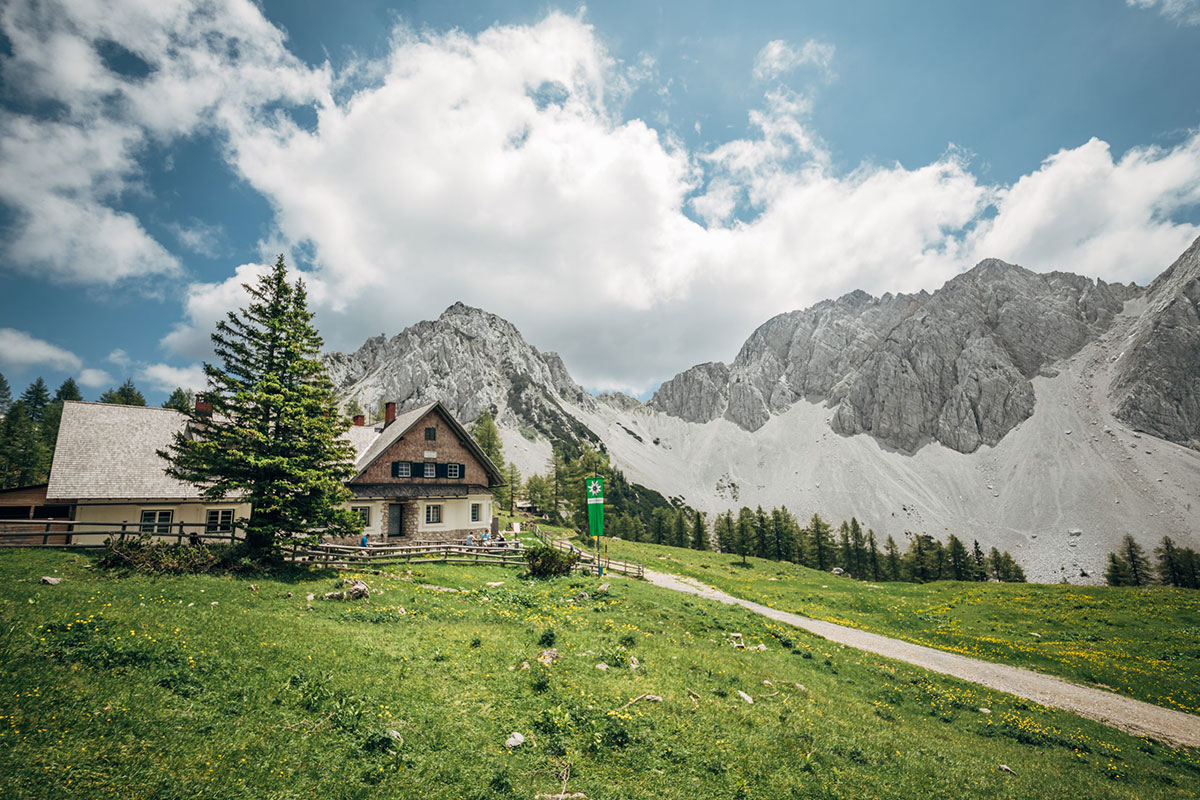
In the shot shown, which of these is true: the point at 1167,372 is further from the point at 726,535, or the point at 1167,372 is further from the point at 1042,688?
the point at 1042,688

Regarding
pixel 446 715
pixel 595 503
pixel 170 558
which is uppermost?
pixel 595 503

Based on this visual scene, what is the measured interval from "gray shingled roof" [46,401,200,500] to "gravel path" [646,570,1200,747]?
42.1m

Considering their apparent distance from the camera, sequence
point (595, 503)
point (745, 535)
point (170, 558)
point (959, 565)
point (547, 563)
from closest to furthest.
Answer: point (170, 558) → point (547, 563) → point (595, 503) → point (745, 535) → point (959, 565)

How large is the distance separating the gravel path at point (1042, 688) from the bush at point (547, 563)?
13.9 meters

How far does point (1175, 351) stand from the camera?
166 m

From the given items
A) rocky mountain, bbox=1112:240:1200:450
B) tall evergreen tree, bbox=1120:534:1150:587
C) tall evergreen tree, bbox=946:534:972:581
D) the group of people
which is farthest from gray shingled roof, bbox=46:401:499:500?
rocky mountain, bbox=1112:240:1200:450

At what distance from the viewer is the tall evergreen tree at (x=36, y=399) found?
326 ft

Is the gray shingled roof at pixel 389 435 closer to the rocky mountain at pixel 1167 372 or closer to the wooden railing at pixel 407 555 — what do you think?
the wooden railing at pixel 407 555

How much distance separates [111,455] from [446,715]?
3583cm

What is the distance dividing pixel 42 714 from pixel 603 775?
9818 millimetres

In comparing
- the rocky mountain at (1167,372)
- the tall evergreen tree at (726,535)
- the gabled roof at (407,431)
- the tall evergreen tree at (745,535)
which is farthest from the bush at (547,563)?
the rocky mountain at (1167,372)

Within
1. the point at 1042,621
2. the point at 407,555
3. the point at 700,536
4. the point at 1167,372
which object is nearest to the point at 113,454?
the point at 407,555

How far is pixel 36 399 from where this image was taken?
102 m

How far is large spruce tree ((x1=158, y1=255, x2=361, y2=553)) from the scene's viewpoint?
2250cm
